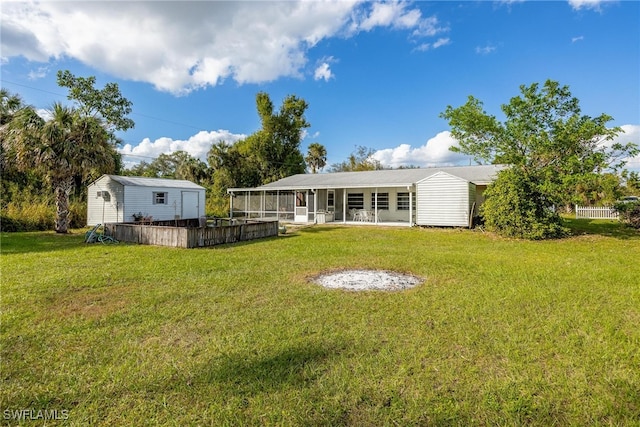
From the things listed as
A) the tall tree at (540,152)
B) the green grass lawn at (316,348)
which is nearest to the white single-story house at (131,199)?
the green grass lawn at (316,348)

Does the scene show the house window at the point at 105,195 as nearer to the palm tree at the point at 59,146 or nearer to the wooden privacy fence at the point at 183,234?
the palm tree at the point at 59,146

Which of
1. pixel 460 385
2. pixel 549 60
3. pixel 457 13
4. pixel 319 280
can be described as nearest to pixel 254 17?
pixel 457 13

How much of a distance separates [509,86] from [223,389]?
666 inches

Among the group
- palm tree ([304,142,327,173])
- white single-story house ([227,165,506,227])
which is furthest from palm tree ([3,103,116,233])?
palm tree ([304,142,327,173])

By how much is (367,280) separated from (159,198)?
55.6 feet

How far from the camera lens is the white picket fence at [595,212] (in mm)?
22797

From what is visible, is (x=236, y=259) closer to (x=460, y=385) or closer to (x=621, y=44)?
(x=460, y=385)

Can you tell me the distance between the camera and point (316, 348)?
3.26 m

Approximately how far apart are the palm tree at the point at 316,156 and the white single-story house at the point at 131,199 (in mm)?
23965

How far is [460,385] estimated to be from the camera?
2621 mm

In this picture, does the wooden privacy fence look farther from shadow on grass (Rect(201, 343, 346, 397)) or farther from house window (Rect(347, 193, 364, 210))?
house window (Rect(347, 193, 364, 210))

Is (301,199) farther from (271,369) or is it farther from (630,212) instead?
(271,369)

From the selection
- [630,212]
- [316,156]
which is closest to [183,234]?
[630,212]

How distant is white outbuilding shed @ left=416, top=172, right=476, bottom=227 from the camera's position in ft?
50.9
